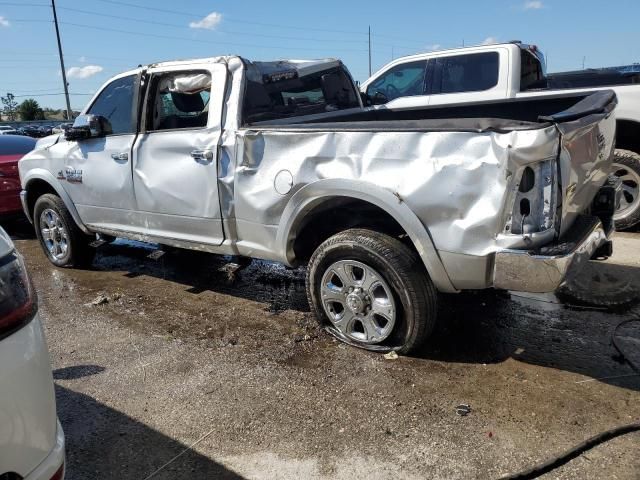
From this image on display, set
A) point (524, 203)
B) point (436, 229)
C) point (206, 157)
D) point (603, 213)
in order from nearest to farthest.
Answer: point (524, 203)
point (436, 229)
point (603, 213)
point (206, 157)

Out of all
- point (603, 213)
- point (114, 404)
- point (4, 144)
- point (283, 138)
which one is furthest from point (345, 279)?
point (4, 144)

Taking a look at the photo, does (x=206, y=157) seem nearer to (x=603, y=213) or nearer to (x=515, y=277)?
(x=515, y=277)

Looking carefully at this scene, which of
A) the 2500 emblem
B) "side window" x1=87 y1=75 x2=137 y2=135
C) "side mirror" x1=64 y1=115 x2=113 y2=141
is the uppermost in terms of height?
"side window" x1=87 y1=75 x2=137 y2=135

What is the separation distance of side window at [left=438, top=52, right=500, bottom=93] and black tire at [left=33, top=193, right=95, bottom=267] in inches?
198

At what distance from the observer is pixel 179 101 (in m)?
4.72

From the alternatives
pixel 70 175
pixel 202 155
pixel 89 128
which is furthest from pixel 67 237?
pixel 202 155

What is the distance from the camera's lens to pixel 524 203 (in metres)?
2.90

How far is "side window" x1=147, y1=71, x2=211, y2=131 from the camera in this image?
446cm

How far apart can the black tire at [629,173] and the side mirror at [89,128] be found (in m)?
5.19

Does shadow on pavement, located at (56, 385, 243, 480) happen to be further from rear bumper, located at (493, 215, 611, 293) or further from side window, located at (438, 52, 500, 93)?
side window, located at (438, 52, 500, 93)

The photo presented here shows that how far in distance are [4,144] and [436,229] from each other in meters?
7.49

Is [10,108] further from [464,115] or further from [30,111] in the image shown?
[464,115]

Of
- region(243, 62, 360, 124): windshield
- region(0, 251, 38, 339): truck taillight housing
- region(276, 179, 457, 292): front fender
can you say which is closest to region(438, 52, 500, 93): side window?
region(243, 62, 360, 124): windshield

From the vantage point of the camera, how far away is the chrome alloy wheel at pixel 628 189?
20.0 ft
